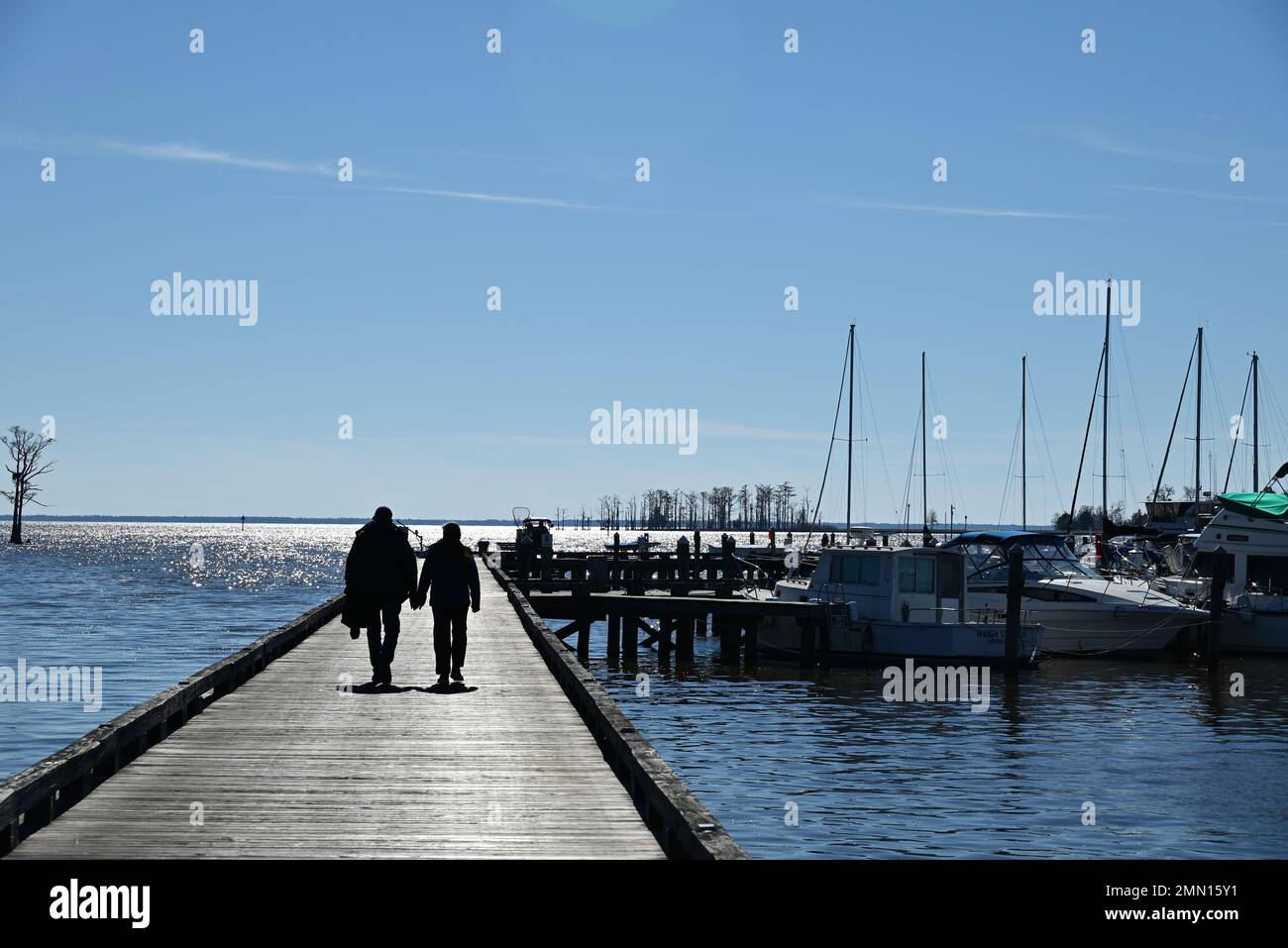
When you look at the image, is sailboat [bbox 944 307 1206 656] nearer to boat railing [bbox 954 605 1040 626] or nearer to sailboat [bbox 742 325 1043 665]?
boat railing [bbox 954 605 1040 626]

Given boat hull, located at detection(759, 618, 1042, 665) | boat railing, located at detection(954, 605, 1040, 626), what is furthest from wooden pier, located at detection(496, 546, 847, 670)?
boat railing, located at detection(954, 605, 1040, 626)

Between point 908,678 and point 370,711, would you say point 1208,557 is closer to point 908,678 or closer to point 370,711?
point 908,678

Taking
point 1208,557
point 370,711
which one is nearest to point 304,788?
point 370,711

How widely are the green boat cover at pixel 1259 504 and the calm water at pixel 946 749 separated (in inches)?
182

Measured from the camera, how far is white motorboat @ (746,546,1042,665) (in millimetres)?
30406

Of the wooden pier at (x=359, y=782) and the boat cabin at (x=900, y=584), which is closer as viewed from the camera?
the wooden pier at (x=359, y=782)

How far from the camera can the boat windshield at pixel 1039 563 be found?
3762cm

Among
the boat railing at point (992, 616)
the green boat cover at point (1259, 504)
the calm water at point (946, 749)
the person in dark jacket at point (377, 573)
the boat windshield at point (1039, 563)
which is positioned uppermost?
the green boat cover at point (1259, 504)

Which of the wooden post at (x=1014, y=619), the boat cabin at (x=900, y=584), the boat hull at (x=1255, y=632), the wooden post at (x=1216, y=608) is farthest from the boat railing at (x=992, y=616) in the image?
the boat hull at (x=1255, y=632)

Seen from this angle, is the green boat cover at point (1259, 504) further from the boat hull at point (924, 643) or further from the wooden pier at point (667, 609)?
the wooden pier at point (667, 609)

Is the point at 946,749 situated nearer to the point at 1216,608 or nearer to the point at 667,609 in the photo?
the point at 667,609

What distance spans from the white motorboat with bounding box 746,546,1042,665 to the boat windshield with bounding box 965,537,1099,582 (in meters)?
5.87
